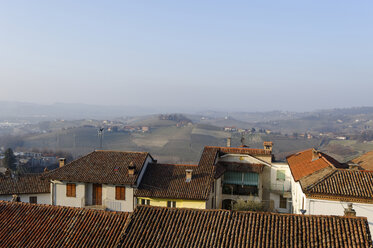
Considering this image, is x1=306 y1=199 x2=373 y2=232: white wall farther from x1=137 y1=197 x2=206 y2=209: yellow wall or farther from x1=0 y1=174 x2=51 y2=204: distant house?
x1=0 y1=174 x2=51 y2=204: distant house

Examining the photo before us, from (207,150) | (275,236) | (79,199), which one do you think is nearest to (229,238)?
(275,236)

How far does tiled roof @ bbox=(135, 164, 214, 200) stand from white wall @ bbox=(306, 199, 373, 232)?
20.4ft

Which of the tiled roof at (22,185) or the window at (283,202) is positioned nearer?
the tiled roof at (22,185)

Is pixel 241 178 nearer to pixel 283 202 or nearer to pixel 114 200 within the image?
pixel 283 202

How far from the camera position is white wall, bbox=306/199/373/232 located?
17922 mm

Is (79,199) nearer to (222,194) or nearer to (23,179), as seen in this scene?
(23,179)

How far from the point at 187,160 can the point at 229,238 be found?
218 ft

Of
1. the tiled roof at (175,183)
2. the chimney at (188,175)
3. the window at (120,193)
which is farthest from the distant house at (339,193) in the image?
the window at (120,193)

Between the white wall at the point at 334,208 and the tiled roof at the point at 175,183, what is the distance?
6.21m

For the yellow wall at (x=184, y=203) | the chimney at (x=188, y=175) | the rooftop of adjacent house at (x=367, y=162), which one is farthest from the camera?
the rooftop of adjacent house at (x=367, y=162)

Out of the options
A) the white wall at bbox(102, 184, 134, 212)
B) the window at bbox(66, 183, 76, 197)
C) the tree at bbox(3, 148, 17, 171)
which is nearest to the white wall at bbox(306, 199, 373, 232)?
the white wall at bbox(102, 184, 134, 212)

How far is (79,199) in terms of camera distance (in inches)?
924

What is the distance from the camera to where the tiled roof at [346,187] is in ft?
59.1

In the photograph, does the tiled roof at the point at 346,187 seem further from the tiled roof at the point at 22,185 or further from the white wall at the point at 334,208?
the tiled roof at the point at 22,185
